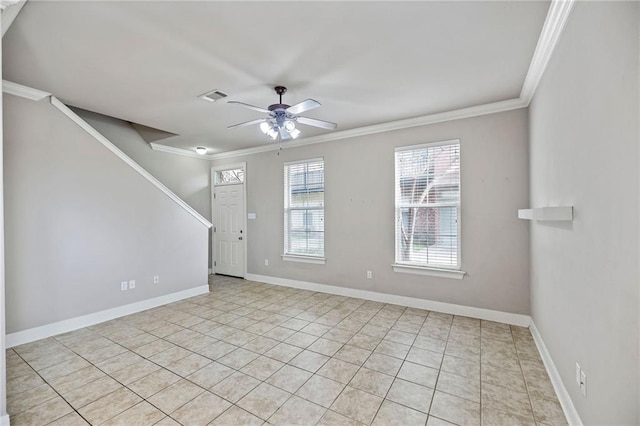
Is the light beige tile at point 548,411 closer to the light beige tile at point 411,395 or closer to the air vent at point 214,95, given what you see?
the light beige tile at point 411,395

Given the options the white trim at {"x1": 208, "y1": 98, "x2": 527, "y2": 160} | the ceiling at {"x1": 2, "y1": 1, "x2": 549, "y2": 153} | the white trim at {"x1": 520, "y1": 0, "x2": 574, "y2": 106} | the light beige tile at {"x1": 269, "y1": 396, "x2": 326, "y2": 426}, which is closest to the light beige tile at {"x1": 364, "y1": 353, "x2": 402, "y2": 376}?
the light beige tile at {"x1": 269, "y1": 396, "x2": 326, "y2": 426}

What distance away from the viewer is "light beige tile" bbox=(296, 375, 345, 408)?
Result: 2049mm

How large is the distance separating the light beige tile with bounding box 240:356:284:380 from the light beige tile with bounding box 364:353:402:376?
2.64 feet

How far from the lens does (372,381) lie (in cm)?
228

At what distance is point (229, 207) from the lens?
5965mm

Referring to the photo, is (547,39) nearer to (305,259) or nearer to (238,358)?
(238,358)

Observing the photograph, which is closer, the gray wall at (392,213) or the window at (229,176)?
the gray wall at (392,213)

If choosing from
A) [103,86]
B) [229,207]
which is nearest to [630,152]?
[103,86]

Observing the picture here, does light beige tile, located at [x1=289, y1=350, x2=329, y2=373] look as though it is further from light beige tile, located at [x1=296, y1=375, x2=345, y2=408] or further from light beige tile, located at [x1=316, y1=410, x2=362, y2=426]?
light beige tile, located at [x1=316, y1=410, x2=362, y2=426]

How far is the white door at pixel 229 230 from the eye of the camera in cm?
580

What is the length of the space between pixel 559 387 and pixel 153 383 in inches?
120

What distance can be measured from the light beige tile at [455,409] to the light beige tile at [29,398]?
277 centimetres

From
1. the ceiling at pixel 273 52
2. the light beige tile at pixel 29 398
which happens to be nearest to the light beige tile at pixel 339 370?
the light beige tile at pixel 29 398

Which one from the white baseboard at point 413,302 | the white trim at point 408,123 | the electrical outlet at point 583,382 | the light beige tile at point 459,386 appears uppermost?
the white trim at point 408,123
